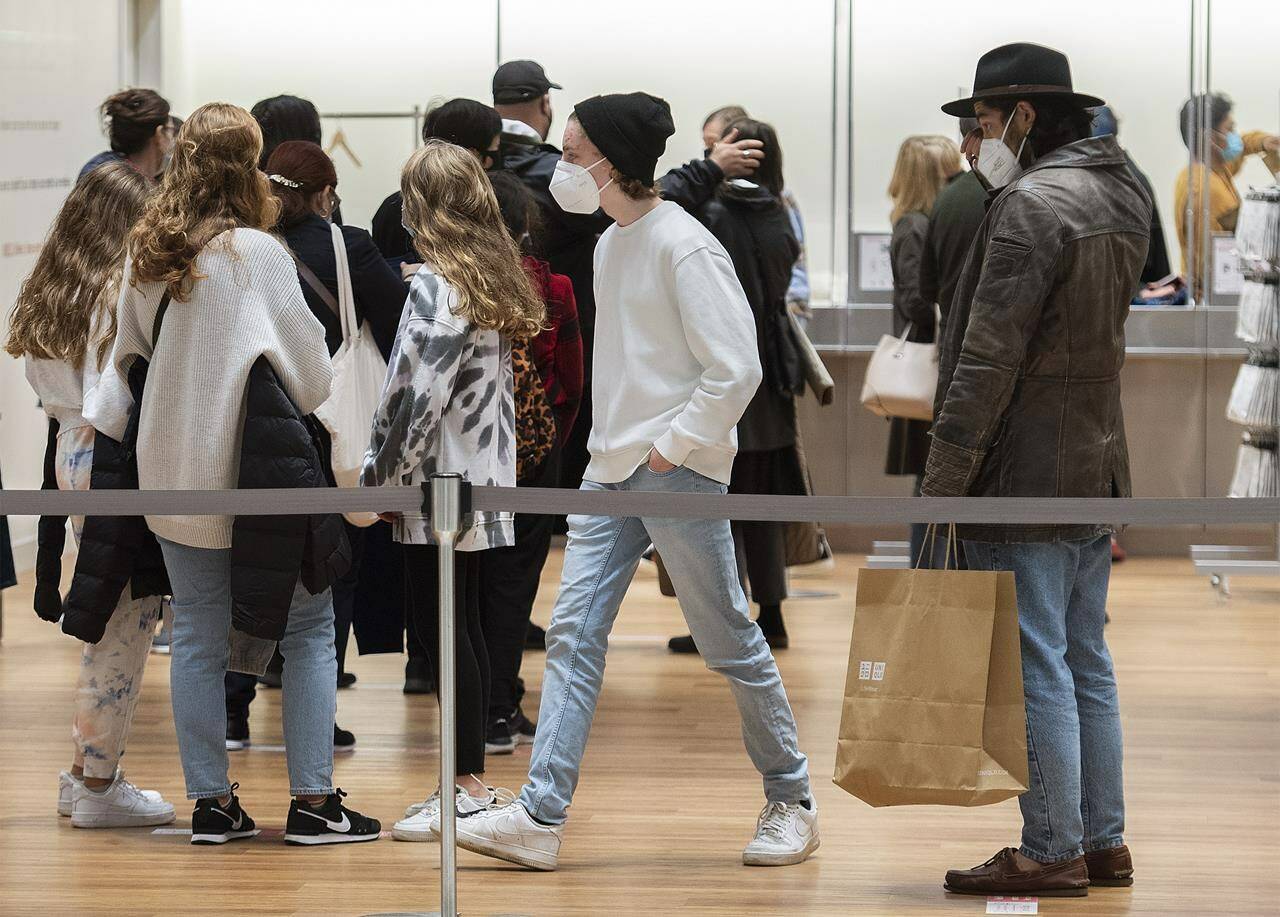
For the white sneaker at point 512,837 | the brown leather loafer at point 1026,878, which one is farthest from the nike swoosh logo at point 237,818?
the brown leather loafer at point 1026,878

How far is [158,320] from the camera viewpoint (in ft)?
12.4

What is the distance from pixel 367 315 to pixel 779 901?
1785 mm

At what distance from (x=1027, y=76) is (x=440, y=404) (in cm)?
136

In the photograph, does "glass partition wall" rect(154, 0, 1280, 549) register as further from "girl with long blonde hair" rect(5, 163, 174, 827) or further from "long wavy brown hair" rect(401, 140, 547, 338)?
"girl with long blonde hair" rect(5, 163, 174, 827)

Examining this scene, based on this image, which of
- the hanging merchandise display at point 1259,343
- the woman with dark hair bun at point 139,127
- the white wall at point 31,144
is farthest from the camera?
the white wall at point 31,144

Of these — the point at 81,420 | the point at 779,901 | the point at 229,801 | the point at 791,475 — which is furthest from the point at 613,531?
the point at 791,475

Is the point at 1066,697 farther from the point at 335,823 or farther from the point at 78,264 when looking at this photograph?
the point at 78,264

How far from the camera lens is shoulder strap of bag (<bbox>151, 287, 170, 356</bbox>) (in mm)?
3767

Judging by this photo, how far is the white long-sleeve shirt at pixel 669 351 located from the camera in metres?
3.53

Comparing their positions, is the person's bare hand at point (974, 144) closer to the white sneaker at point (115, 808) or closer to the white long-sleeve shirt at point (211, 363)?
the white long-sleeve shirt at point (211, 363)

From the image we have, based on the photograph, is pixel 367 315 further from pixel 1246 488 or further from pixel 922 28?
pixel 922 28

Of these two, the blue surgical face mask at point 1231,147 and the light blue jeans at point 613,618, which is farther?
the blue surgical face mask at point 1231,147

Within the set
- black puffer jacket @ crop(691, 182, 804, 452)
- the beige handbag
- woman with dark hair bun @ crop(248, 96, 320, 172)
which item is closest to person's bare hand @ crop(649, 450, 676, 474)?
woman with dark hair bun @ crop(248, 96, 320, 172)

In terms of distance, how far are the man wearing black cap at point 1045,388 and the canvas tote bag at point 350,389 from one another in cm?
147
